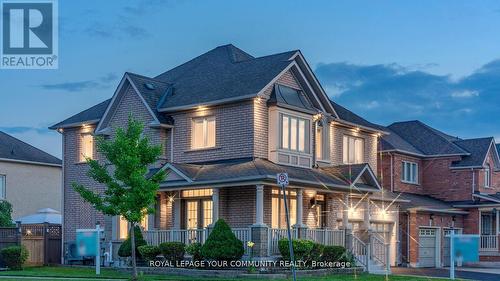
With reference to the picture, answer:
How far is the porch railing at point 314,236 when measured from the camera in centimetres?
3048

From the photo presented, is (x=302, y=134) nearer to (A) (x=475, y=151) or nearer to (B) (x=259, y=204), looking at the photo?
(B) (x=259, y=204)

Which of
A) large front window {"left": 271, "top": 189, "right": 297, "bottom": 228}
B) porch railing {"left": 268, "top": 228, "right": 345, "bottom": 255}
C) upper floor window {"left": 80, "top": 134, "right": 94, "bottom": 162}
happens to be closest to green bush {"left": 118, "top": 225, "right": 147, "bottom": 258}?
large front window {"left": 271, "top": 189, "right": 297, "bottom": 228}

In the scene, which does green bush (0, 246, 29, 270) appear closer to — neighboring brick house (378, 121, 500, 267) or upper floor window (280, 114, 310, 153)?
upper floor window (280, 114, 310, 153)

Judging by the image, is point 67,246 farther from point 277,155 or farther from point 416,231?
point 416,231

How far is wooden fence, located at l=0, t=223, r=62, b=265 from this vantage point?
1387 inches

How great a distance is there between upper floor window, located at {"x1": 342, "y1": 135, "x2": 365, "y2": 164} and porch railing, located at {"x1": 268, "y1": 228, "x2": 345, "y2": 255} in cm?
625

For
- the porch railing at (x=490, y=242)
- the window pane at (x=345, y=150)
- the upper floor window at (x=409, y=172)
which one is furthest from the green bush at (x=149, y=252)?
the porch railing at (x=490, y=242)

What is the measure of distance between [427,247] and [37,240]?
2222cm

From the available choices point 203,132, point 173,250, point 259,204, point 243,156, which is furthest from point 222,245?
point 203,132

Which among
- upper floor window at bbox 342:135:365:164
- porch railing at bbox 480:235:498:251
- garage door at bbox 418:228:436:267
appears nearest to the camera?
upper floor window at bbox 342:135:365:164

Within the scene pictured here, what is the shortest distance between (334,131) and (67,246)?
1464 centimetres

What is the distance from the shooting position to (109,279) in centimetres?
2727

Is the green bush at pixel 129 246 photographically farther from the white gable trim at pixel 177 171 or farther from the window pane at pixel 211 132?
the window pane at pixel 211 132

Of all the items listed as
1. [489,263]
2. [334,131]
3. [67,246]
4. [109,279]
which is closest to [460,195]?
[489,263]
